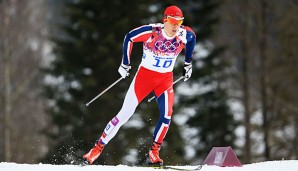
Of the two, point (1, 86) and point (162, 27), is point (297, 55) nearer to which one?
point (1, 86)

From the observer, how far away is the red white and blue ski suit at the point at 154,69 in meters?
8.95

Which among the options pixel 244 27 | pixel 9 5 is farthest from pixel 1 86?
pixel 244 27

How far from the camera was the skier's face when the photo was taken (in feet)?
29.0

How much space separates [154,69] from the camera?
9.05 metres

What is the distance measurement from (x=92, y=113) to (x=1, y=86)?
6237mm

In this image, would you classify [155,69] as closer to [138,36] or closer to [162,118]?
[138,36]

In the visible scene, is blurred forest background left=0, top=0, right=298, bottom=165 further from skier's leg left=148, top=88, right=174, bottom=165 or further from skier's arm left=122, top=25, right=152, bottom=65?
skier's arm left=122, top=25, right=152, bottom=65

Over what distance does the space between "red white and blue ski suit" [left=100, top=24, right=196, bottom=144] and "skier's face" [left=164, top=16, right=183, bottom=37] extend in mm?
74

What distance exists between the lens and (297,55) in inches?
865

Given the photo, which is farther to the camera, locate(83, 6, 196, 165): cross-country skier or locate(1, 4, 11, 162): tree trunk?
locate(1, 4, 11, 162): tree trunk

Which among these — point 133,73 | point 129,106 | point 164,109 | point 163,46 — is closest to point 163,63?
point 163,46

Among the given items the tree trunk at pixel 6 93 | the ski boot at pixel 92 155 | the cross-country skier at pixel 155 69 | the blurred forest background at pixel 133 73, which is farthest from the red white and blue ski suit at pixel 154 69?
the tree trunk at pixel 6 93

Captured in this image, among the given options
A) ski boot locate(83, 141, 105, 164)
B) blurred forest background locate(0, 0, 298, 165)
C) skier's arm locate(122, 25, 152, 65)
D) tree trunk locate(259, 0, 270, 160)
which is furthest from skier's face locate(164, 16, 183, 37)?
tree trunk locate(259, 0, 270, 160)

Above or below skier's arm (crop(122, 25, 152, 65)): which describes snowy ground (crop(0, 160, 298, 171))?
below
